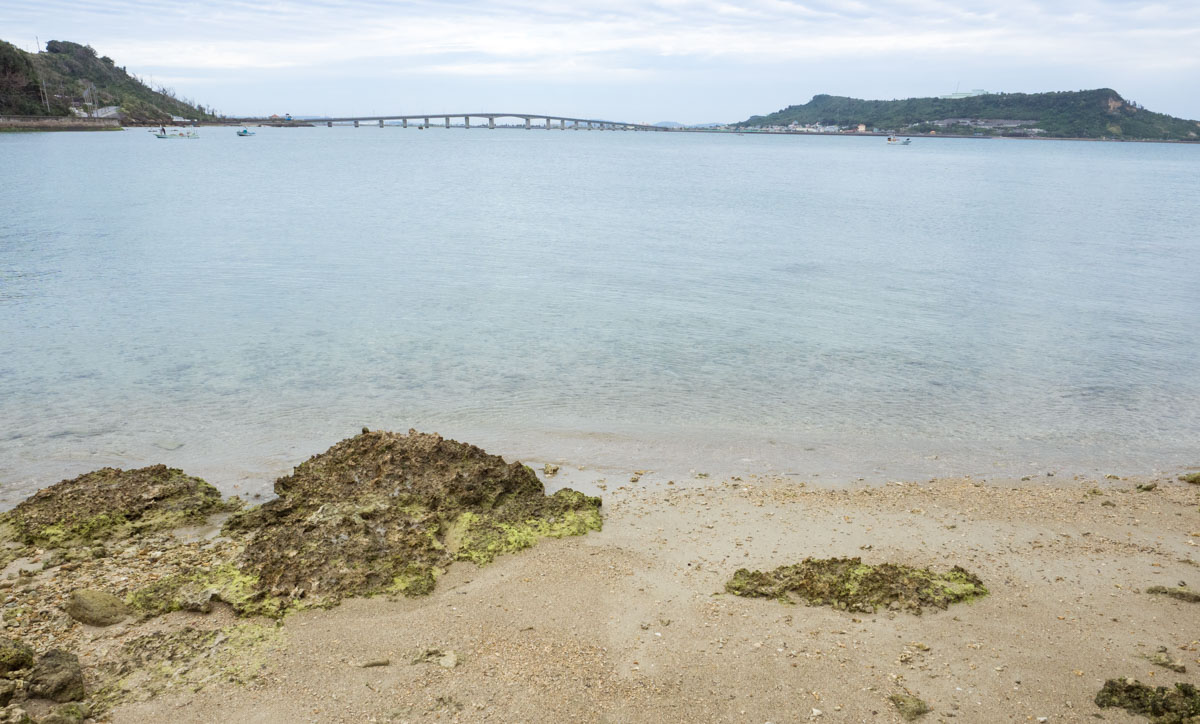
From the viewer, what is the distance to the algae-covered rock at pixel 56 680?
4.20 meters

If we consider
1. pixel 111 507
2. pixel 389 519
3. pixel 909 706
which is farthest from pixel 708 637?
pixel 111 507

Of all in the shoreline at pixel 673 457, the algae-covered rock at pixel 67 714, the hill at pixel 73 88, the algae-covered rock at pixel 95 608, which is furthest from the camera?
the hill at pixel 73 88

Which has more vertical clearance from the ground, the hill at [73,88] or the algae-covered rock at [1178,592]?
the hill at [73,88]

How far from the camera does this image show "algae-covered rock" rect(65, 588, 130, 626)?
500 centimetres

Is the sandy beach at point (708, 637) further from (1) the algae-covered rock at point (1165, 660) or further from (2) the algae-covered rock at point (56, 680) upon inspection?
(2) the algae-covered rock at point (56, 680)

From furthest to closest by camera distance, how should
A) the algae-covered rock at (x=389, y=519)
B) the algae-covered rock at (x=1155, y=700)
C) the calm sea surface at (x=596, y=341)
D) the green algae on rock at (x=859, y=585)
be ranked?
the calm sea surface at (x=596, y=341) → the algae-covered rock at (x=389, y=519) → the green algae on rock at (x=859, y=585) → the algae-covered rock at (x=1155, y=700)

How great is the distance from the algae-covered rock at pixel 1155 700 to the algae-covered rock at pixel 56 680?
5.57 m

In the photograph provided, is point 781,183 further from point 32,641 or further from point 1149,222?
point 32,641

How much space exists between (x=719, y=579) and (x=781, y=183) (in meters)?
50.6

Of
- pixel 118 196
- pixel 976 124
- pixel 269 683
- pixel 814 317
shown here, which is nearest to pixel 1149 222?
pixel 814 317

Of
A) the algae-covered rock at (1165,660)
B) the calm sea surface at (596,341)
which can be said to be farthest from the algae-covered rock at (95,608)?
the algae-covered rock at (1165,660)

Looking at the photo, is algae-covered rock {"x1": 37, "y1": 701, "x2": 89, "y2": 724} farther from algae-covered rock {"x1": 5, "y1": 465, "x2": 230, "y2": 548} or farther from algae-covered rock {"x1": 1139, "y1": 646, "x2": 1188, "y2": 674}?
algae-covered rock {"x1": 1139, "y1": 646, "x2": 1188, "y2": 674}

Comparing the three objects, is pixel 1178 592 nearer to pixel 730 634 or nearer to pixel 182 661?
pixel 730 634

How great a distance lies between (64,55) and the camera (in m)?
140
